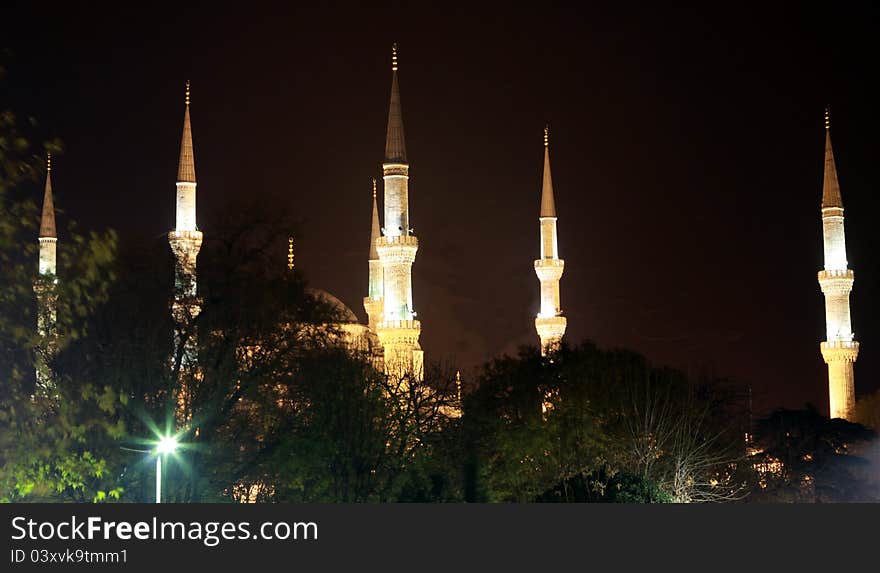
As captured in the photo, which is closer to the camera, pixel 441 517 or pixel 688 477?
pixel 441 517

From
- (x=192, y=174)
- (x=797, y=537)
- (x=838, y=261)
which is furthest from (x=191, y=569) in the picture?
(x=838, y=261)

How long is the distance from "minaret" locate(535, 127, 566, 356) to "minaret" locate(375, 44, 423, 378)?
27.8 ft

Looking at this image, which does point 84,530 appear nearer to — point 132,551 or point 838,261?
point 132,551

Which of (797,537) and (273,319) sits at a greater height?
(273,319)

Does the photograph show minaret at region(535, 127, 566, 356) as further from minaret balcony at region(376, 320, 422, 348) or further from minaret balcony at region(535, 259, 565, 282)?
minaret balcony at region(376, 320, 422, 348)

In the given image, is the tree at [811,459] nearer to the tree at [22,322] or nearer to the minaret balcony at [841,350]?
the minaret balcony at [841,350]

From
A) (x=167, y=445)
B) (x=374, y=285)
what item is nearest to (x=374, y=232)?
(x=374, y=285)

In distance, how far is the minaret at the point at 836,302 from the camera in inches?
2405

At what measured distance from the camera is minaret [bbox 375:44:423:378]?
51125mm

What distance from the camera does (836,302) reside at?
62219 millimetres

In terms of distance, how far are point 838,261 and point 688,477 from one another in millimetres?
29924

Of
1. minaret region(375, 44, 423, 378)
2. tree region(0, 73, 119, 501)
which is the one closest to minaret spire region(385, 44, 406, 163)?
minaret region(375, 44, 423, 378)

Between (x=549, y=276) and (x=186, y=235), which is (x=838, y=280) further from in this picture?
(x=186, y=235)

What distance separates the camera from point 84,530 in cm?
1945
